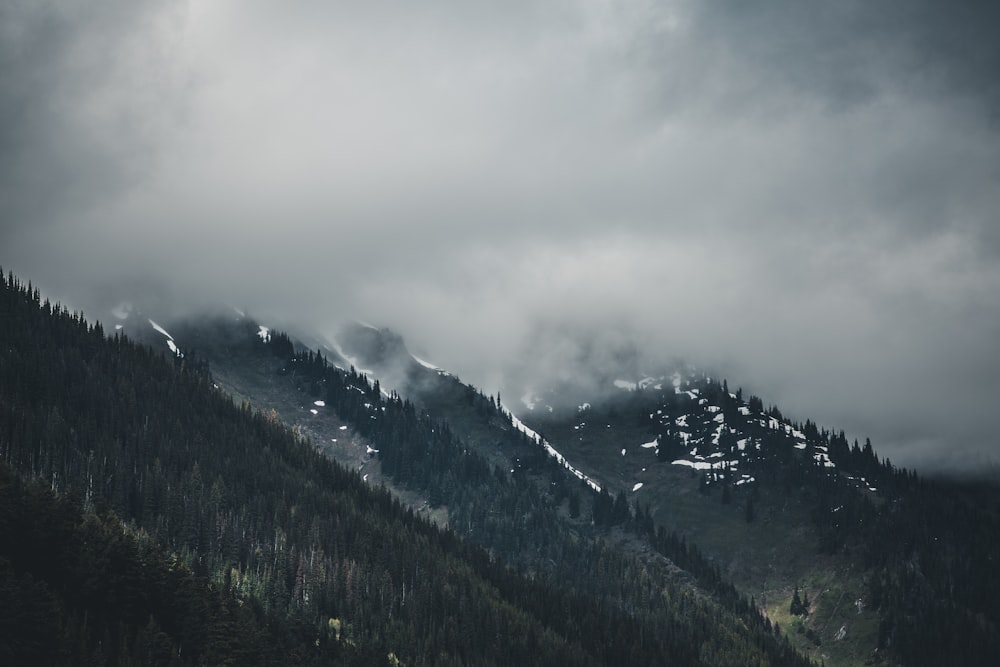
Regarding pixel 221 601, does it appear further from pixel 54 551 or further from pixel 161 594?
pixel 54 551

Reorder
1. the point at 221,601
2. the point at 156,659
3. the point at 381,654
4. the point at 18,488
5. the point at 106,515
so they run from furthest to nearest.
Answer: the point at 381,654 → the point at 106,515 → the point at 221,601 → the point at 18,488 → the point at 156,659

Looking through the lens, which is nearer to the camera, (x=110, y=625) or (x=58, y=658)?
(x=58, y=658)

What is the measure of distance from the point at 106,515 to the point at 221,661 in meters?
35.3

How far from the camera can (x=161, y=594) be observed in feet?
484

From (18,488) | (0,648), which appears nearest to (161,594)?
(18,488)

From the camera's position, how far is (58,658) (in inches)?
4611

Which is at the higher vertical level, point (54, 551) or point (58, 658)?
point (54, 551)

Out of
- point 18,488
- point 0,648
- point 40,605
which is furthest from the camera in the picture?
point 18,488

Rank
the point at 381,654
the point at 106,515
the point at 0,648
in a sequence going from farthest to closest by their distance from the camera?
the point at 381,654
the point at 106,515
the point at 0,648

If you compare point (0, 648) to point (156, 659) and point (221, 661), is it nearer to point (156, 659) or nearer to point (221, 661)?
point (156, 659)

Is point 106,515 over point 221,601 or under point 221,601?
over

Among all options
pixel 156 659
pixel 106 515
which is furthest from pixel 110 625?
pixel 106 515

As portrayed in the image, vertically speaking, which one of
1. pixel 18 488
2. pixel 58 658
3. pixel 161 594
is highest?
pixel 18 488

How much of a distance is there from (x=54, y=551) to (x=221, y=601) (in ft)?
85.2
